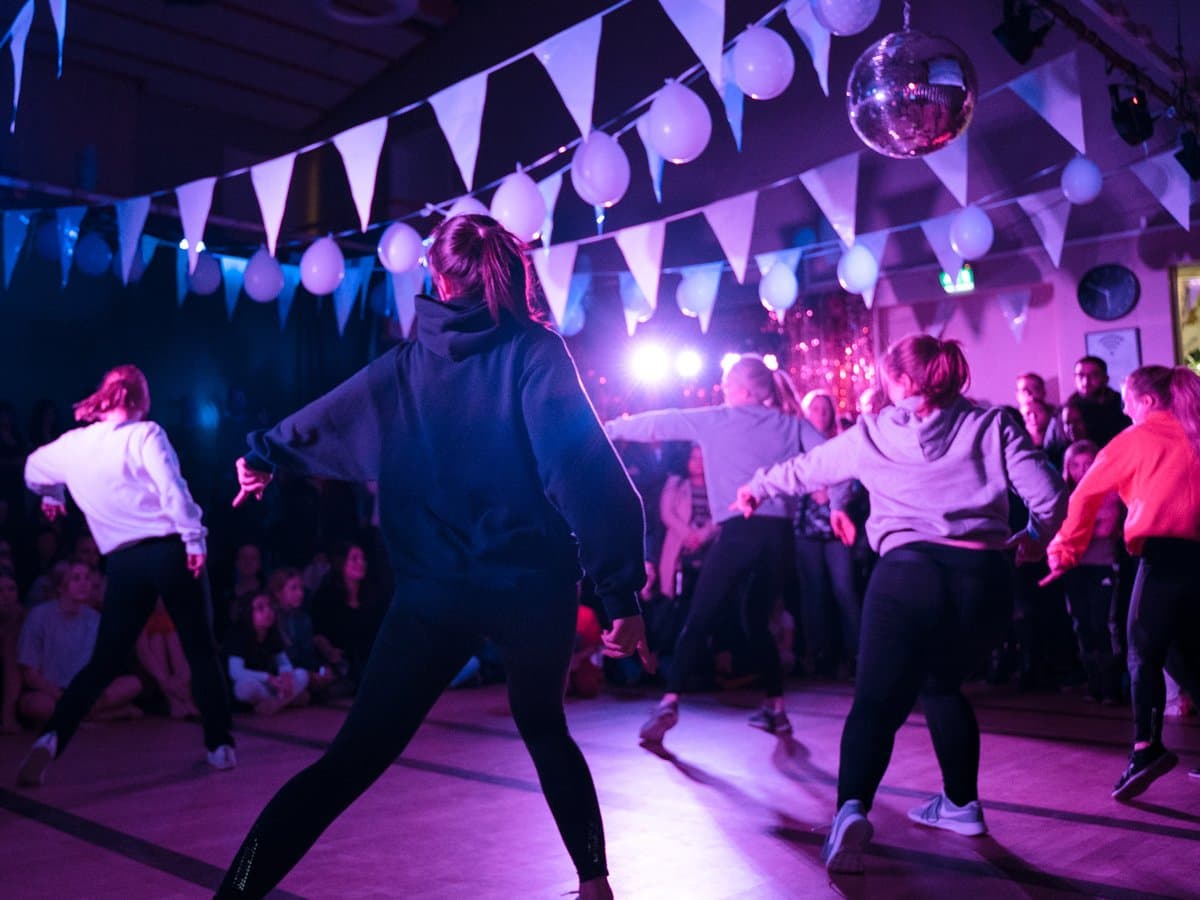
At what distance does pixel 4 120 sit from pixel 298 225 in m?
2.87

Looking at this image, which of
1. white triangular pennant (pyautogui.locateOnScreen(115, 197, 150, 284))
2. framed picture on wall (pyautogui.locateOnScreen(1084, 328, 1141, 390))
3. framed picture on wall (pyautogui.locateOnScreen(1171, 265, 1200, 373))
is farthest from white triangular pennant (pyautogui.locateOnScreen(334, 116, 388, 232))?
framed picture on wall (pyautogui.locateOnScreen(1171, 265, 1200, 373))

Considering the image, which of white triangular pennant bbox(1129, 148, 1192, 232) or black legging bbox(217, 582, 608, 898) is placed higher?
white triangular pennant bbox(1129, 148, 1192, 232)

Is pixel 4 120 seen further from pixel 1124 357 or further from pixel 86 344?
pixel 1124 357

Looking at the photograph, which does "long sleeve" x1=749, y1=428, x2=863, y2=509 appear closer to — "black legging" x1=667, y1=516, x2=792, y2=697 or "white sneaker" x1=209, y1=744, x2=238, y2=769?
"black legging" x1=667, y1=516, x2=792, y2=697

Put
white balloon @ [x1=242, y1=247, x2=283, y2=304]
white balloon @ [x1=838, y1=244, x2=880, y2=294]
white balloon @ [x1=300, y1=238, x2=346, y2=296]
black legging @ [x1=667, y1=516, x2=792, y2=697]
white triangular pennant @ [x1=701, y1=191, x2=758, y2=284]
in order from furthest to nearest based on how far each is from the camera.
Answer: white balloon @ [x1=242, y1=247, x2=283, y2=304] → white balloon @ [x1=838, y1=244, x2=880, y2=294] → white balloon @ [x1=300, y1=238, x2=346, y2=296] → white triangular pennant @ [x1=701, y1=191, x2=758, y2=284] → black legging @ [x1=667, y1=516, x2=792, y2=697]

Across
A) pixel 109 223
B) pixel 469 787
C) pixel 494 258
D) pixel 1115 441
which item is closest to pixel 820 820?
pixel 469 787

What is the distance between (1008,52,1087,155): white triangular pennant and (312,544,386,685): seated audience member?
15.6 ft

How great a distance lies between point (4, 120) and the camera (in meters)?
9.58

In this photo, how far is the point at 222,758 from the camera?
179 inches

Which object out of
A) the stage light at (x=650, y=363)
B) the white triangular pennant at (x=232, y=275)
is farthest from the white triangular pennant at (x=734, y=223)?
the stage light at (x=650, y=363)

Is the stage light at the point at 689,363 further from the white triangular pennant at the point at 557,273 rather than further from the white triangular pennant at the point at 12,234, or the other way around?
the white triangular pennant at the point at 12,234

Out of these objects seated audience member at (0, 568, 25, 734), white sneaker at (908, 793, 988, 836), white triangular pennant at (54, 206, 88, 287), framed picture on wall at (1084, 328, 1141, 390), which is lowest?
white sneaker at (908, 793, 988, 836)

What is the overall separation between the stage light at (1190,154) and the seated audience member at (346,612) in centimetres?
553

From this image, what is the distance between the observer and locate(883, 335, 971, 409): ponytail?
10.3ft
